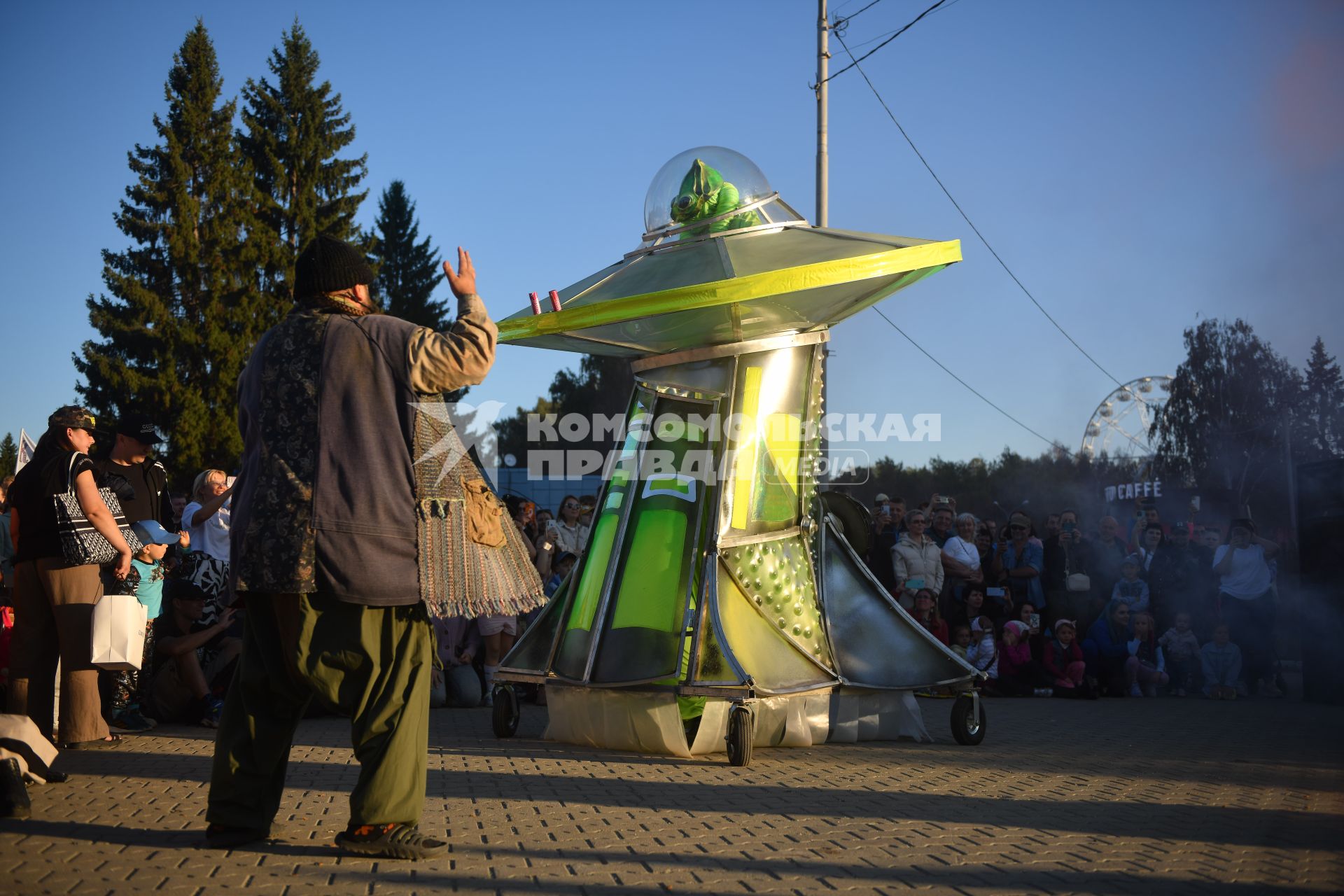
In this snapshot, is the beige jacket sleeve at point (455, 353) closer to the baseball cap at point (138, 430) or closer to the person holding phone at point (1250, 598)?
the baseball cap at point (138, 430)

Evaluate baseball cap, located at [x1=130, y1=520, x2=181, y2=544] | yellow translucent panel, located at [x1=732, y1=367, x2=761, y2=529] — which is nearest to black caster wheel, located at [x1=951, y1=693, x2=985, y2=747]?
yellow translucent panel, located at [x1=732, y1=367, x2=761, y2=529]

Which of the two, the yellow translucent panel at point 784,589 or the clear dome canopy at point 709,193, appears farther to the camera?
the clear dome canopy at point 709,193

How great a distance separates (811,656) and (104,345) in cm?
3226

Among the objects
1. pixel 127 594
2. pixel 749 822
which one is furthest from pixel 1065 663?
pixel 127 594

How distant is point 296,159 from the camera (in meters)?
36.2

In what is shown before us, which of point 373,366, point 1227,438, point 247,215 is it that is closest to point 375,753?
point 373,366

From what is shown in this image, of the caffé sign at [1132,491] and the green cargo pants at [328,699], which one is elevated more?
the caffé sign at [1132,491]

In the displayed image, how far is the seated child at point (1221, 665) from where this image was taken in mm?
11383

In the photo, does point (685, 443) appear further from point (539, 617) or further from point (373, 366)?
point (373, 366)

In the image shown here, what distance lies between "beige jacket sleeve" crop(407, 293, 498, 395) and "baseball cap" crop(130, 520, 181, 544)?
13.4 ft

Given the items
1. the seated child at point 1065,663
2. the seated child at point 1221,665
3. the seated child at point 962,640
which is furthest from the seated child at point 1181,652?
the seated child at point 962,640

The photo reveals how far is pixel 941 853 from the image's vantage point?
13.3ft

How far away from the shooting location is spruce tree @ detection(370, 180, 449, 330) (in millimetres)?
44844

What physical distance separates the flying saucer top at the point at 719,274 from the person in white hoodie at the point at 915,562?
439cm
